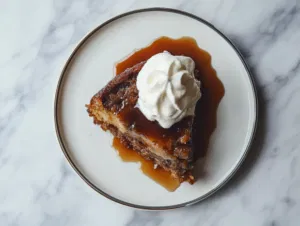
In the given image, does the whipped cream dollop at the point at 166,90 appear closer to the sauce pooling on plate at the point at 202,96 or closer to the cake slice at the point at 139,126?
the cake slice at the point at 139,126

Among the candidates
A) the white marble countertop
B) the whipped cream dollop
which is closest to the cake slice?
the whipped cream dollop

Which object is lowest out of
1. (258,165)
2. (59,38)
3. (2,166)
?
(258,165)

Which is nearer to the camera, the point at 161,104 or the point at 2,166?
the point at 161,104

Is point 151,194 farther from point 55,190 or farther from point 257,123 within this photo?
point 257,123

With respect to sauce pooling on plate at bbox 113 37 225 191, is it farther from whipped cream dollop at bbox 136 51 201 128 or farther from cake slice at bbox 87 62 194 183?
whipped cream dollop at bbox 136 51 201 128

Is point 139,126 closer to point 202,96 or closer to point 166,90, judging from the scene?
point 166,90

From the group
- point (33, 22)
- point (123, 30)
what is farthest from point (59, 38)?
point (123, 30)
